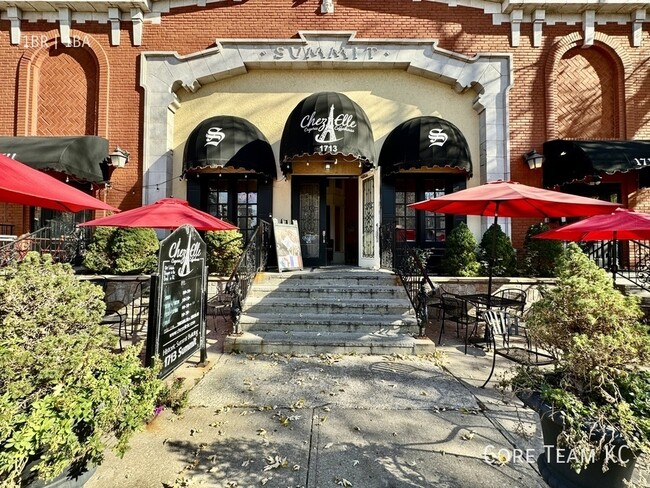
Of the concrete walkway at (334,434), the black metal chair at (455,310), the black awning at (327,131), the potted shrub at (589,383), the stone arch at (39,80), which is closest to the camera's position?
the potted shrub at (589,383)

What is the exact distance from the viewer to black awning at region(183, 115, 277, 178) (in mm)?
8508

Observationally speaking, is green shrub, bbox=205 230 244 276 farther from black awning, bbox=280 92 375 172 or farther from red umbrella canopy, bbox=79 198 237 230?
black awning, bbox=280 92 375 172

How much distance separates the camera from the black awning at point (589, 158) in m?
7.90

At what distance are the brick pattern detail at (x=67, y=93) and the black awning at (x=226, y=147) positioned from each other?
353 cm

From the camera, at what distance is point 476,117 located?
9.87 m

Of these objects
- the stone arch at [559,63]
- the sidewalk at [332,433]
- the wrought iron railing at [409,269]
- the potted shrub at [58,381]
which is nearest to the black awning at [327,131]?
the wrought iron railing at [409,269]

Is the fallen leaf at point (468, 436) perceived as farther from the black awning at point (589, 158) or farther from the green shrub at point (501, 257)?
the black awning at point (589, 158)

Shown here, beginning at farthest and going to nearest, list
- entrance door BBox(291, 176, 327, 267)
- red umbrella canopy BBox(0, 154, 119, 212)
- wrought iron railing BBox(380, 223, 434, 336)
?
entrance door BBox(291, 176, 327, 267), wrought iron railing BBox(380, 223, 434, 336), red umbrella canopy BBox(0, 154, 119, 212)

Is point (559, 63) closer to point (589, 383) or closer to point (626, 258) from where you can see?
point (626, 258)

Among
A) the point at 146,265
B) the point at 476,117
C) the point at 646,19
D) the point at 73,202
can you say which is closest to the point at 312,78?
the point at 476,117

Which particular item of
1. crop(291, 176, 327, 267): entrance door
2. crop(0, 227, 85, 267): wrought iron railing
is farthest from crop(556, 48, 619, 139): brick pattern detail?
crop(0, 227, 85, 267): wrought iron railing

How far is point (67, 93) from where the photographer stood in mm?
9633

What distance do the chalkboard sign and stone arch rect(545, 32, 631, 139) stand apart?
10061 millimetres

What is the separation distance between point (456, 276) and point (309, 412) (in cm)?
577
